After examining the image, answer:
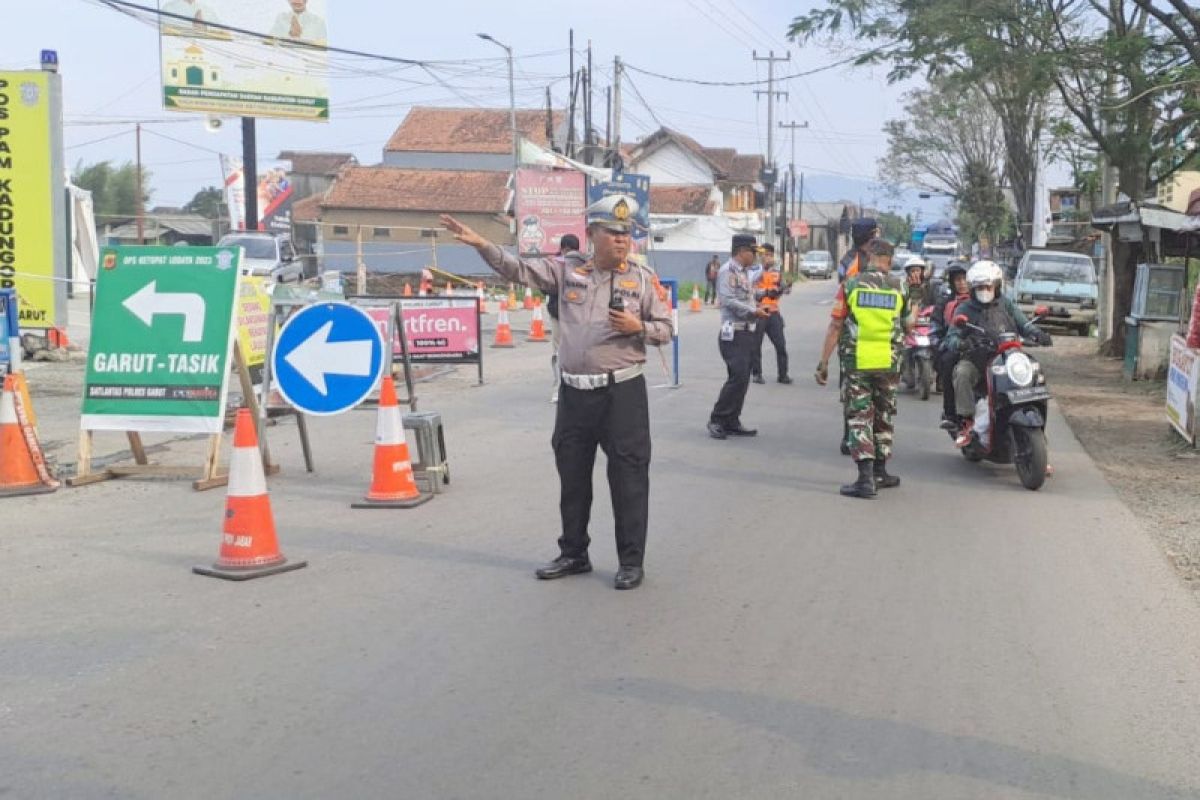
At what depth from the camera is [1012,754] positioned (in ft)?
14.8

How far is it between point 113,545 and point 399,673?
3.12 metres

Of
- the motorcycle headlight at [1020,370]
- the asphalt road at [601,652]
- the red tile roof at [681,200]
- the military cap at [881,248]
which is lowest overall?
the asphalt road at [601,652]

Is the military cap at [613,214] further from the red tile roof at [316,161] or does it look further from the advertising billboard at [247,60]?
the red tile roof at [316,161]

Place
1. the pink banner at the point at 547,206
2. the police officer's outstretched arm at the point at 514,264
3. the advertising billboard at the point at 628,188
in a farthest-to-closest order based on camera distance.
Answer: the pink banner at the point at 547,206 → the advertising billboard at the point at 628,188 → the police officer's outstretched arm at the point at 514,264

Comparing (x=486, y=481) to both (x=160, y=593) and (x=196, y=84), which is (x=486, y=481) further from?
(x=196, y=84)

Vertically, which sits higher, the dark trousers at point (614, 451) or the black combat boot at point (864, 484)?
the dark trousers at point (614, 451)

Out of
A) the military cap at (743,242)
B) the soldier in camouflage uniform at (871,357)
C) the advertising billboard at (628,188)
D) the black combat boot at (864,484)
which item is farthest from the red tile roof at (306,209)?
the black combat boot at (864,484)

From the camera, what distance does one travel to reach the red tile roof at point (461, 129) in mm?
77000

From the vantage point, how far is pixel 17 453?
30.2 feet

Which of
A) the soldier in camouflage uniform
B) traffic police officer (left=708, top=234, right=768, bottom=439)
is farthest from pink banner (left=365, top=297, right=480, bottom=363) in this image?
the soldier in camouflage uniform

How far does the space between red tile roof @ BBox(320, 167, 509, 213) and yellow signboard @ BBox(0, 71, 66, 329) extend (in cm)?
4569

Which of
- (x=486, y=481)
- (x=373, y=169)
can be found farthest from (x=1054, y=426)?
(x=373, y=169)

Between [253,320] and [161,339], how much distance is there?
2.84 m

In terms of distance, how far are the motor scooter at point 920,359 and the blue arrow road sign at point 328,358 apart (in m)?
7.59
